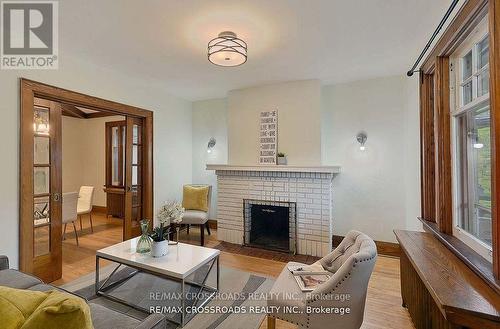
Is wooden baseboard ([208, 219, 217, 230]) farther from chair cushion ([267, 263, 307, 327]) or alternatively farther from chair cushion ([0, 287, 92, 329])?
chair cushion ([0, 287, 92, 329])

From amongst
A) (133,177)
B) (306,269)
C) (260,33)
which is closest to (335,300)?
(306,269)

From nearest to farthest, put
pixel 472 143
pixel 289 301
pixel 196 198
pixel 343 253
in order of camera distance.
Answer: pixel 289 301, pixel 472 143, pixel 343 253, pixel 196 198

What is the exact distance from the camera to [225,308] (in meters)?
2.20

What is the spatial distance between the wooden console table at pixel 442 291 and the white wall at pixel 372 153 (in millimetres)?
1333

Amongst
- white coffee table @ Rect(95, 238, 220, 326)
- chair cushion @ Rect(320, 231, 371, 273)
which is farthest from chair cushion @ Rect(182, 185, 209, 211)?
chair cushion @ Rect(320, 231, 371, 273)

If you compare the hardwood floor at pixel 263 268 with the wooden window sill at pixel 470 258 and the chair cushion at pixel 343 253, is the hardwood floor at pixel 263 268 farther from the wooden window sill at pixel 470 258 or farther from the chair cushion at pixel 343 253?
the wooden window sill at pixel 470 258

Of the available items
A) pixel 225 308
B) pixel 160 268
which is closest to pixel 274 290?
pixel 225 308

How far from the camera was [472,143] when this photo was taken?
1.72 meters

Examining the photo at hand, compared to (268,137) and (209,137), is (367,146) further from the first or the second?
(209,137)

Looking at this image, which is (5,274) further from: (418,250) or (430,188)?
(430,188)

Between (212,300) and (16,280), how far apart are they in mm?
1503

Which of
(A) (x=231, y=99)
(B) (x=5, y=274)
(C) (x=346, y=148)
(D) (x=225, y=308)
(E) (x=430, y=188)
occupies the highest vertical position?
(A) (x=231, y=99)

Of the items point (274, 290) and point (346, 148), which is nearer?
point (274, 290)

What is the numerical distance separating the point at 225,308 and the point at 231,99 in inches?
124
